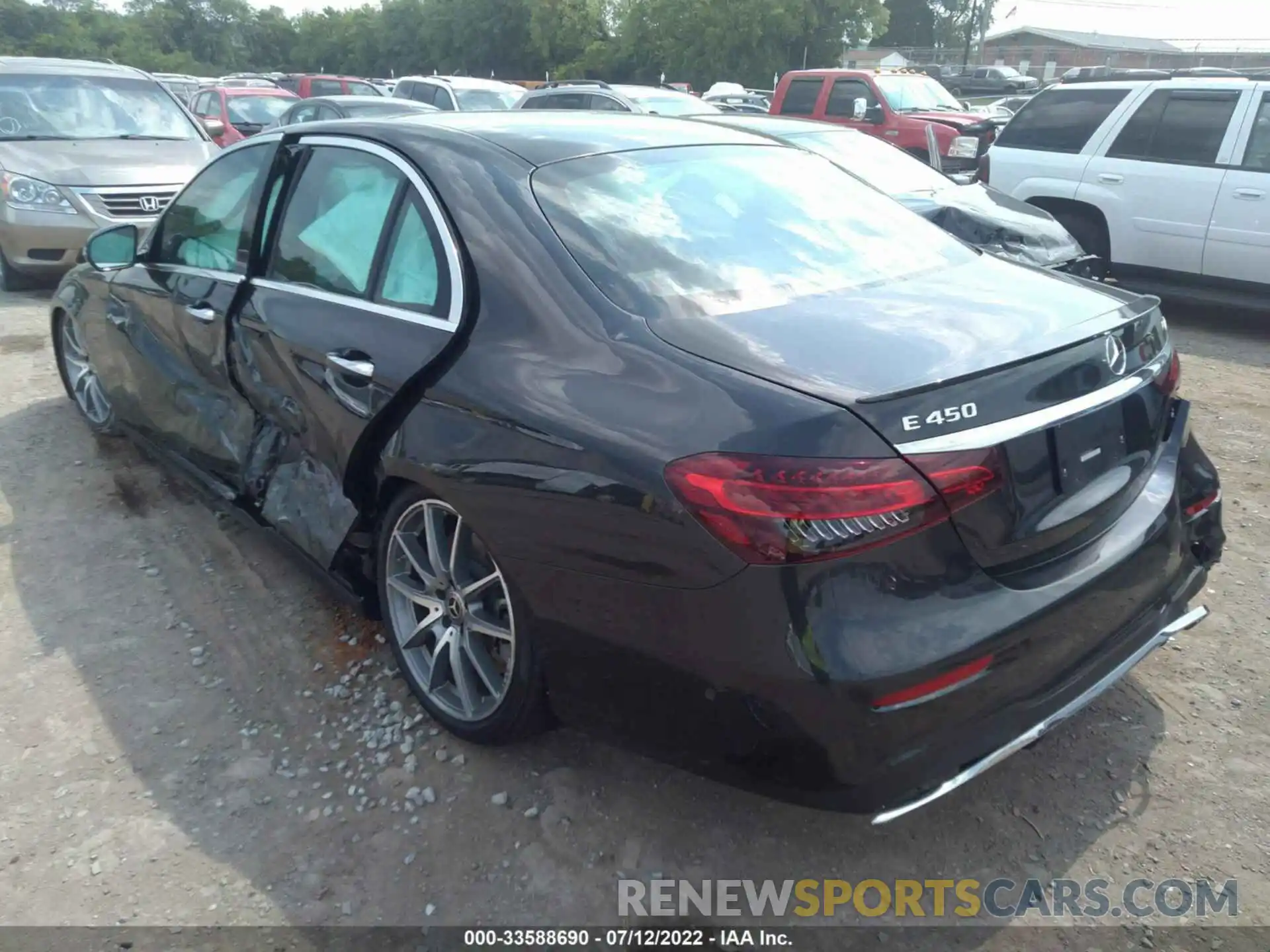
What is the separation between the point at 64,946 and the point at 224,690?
3.24 ft

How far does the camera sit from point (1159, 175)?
7547 mm

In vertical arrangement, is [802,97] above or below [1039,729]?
above

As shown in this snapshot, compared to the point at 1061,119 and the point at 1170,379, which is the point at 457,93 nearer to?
the point at 1061,119

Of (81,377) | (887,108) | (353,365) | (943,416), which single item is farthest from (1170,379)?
(887,108)

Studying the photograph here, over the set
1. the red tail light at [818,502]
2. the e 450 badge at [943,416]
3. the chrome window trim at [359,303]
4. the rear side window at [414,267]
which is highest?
the rear side window at [414,267]

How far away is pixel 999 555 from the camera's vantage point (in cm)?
213

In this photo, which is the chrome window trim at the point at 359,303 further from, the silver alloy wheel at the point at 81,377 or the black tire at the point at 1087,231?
the black tire at the point at 1087,231

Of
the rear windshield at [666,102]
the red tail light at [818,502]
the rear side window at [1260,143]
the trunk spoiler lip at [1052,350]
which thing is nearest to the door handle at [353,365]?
the red tail light at [818,502]

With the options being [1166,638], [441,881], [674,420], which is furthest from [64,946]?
[1166,638]

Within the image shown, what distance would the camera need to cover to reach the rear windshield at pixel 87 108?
28.2 feet

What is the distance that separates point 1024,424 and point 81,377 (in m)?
4.77

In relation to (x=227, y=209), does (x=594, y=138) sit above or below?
above

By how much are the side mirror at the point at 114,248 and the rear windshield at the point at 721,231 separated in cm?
255

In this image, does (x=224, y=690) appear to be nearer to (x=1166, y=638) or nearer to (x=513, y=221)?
(x=513, y=221)
